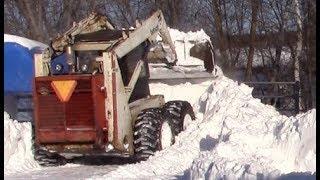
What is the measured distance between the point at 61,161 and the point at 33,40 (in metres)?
4.60

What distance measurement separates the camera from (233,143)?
9.21 meters

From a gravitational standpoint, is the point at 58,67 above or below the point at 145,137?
above

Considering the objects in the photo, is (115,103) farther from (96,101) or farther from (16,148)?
(16,148)

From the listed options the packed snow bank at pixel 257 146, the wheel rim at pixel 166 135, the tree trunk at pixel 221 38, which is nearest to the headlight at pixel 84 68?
the wheel rim at pixel 166 135

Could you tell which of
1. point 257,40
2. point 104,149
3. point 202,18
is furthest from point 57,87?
point 257,40

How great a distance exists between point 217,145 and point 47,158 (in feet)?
7.68

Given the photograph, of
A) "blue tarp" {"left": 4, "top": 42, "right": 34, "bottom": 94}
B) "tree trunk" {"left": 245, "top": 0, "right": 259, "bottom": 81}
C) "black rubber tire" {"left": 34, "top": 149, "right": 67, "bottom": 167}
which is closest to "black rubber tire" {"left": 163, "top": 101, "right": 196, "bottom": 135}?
"tree trunk" {"left": 245, "top": 0, "right": 259, "bottom": 81}

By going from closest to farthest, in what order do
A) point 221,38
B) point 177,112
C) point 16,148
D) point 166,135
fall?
1. point 16,148
2. point 166,135
3. point 177,112
4. point 221,38

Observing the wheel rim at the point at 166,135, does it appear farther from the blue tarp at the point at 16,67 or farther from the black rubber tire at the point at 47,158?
the blue tarp at the point at 16,67

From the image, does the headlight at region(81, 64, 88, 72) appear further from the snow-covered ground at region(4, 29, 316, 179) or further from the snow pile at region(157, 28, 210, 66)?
the snow pile at region(157, 28, 210, 66)

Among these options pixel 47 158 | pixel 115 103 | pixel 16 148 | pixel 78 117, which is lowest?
pixel 47 158

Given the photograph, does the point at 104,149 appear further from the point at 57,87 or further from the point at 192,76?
the point at 192,76

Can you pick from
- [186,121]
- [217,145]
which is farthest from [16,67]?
[186,121]

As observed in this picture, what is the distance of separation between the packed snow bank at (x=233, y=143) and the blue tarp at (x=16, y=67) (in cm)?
246
